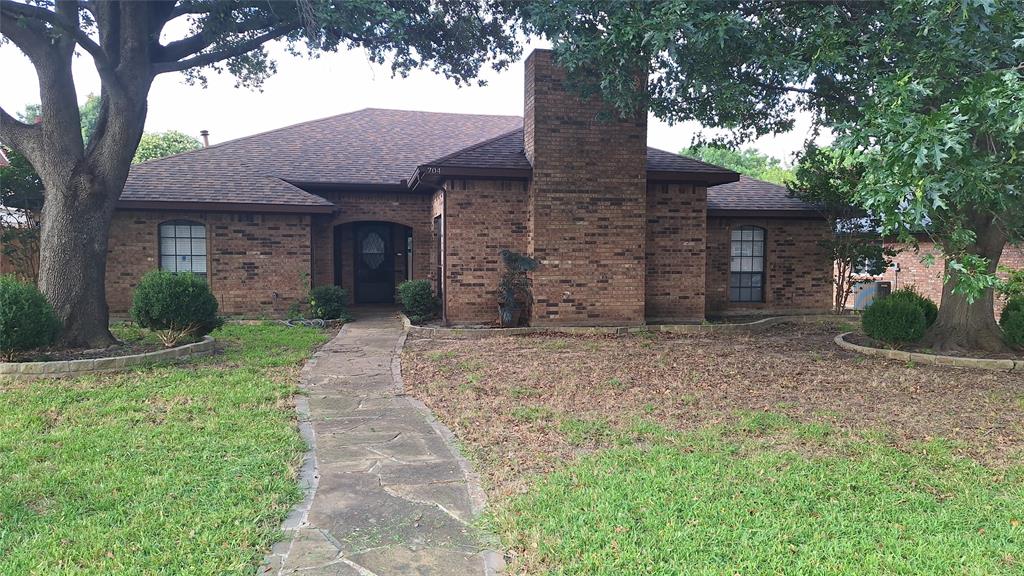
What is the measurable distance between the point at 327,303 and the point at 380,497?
9322 millimetres

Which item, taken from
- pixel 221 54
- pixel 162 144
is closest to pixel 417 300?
pixel 221 54

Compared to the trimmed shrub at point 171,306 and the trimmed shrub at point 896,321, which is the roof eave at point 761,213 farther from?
the trimmed shrub at point 171,306

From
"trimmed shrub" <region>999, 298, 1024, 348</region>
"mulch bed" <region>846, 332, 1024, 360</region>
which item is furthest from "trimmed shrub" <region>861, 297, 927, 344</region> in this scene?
"trimmed shrub" <region>999, 298, 1024, 348</region>

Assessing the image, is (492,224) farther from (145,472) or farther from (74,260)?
(145,472)

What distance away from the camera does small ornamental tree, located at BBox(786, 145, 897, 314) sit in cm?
1366

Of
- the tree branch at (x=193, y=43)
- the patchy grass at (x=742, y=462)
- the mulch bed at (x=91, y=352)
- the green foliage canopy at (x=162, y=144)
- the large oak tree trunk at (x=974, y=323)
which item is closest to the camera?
the patchy grass at (x=742, y=462)

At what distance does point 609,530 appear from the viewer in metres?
3.42

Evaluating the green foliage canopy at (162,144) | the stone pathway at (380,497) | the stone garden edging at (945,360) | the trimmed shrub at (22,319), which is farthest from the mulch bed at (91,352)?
the green foliage canopy at (162,144)

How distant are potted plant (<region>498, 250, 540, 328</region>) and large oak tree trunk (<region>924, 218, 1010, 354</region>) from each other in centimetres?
651

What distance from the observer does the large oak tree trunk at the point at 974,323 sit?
9.02 m

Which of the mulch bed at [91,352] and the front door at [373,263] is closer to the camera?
the mulch bed at [91,352]

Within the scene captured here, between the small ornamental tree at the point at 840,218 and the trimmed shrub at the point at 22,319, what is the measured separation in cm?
1401

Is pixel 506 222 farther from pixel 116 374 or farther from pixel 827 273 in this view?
pixel 827 273

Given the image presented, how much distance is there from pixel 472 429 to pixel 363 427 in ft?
3.24
